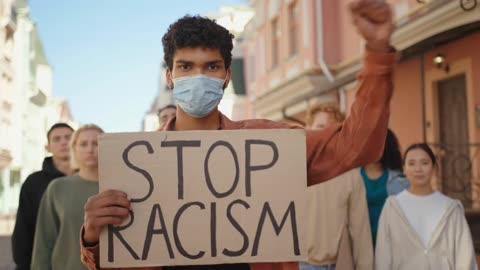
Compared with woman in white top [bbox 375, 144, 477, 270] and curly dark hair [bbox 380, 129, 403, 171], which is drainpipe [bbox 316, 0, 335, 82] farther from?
woman in white top [bbox 375, 144, 477, 270]

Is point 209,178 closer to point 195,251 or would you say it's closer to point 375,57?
point 195,251

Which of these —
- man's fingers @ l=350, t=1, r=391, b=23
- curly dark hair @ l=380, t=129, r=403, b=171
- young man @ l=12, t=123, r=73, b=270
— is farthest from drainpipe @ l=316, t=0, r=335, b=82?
man's fingers @ l=350, t=1, r=391, b=23

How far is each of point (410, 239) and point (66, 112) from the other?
5459 cm

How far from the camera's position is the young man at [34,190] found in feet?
15.4

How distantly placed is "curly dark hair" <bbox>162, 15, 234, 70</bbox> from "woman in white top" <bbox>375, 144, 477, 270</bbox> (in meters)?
2.57

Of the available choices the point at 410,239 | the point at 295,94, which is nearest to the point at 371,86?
the point at 410,239

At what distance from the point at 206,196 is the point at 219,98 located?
1.26 ft

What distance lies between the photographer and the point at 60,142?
5.61m

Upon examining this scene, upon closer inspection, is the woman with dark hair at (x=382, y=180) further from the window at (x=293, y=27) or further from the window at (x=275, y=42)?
the window at (x=275, y=42)

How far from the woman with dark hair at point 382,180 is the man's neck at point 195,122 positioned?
Answer: 3.01 meters

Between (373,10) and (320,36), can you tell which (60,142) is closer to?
(373,10)

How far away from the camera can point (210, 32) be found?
242 centimetres

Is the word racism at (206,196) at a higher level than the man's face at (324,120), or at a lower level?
lower


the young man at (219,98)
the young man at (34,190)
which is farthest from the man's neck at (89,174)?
the young man at (219,98)
